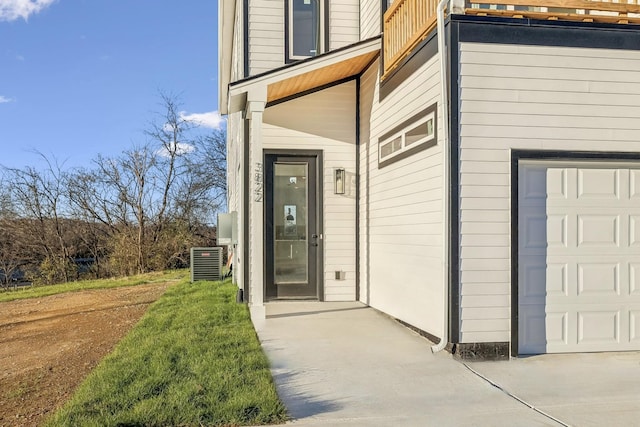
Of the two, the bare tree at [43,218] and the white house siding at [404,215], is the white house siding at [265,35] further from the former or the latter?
the bare tree at [43,218]

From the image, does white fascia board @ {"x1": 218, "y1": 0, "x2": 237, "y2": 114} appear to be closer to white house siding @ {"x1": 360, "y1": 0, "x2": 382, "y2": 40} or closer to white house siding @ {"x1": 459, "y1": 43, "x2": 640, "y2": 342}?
white house siding @ {"x1": 360, "y1": 0, "x2": 382, "y2": 40}

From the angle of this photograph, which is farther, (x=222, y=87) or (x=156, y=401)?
(x=222, y=87)

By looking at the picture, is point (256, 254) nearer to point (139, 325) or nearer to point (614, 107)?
point (139, 325)

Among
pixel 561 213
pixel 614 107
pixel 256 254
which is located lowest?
pixel 256 254

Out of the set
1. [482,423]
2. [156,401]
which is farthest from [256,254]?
[482,423]

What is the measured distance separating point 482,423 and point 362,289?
4758 mm

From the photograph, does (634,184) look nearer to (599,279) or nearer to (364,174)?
(599,279)

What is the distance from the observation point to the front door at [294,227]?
8188mm

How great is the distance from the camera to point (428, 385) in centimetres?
432

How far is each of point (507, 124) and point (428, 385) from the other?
8.18 feet

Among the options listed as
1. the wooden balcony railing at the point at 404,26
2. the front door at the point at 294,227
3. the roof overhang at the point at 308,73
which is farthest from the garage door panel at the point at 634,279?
the front door at the point at 294,227

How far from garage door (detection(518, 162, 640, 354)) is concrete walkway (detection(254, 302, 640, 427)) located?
0.22 m

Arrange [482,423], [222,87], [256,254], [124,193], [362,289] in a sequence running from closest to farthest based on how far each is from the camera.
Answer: [482,423] → [256,254] → [362,289] → [222,87] → [124,193]

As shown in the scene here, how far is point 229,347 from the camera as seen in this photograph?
5.34 m
